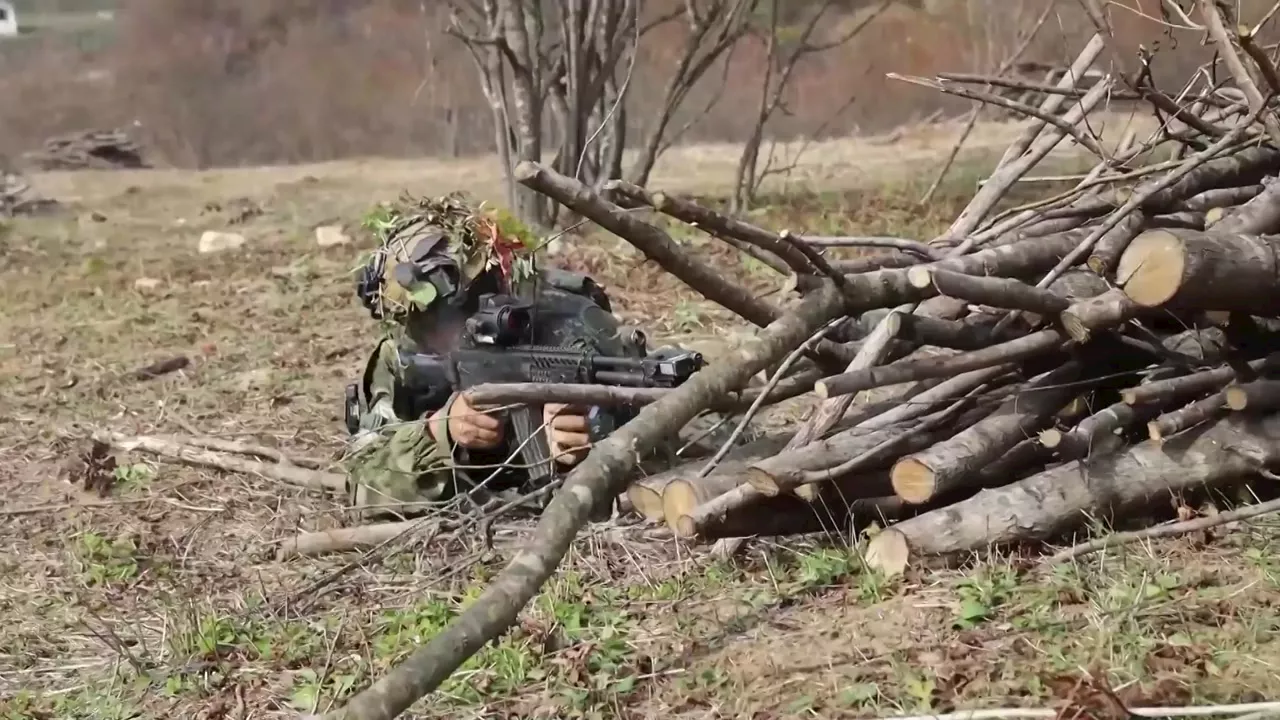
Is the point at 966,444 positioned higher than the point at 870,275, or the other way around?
the point at 870,275

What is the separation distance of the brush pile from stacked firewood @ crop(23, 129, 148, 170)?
1277 centimetres

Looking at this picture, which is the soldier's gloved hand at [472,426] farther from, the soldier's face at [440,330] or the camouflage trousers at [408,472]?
the soldier's face at [440,330]

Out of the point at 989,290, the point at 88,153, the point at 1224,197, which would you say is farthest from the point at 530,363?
the point at 88,153

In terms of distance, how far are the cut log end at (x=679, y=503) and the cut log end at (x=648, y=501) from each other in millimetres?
61

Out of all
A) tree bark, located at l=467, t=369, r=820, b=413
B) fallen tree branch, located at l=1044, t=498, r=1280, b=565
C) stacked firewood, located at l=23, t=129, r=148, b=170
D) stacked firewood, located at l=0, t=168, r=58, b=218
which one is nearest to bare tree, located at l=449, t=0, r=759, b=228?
tree bark, located at l=467, t=369, r=820, b=413

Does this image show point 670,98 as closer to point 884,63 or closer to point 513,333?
point 513,333

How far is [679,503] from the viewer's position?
115 inches

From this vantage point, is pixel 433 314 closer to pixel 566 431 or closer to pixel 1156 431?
pixel 566 431

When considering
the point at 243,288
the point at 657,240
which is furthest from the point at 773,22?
the point at 657,240

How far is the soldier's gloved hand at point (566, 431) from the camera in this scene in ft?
10.9

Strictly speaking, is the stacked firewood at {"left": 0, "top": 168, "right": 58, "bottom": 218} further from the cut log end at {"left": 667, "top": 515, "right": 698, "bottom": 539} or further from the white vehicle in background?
the cut log end at {"left": 667, "top": 515, "right": 698, "bottom": 539}

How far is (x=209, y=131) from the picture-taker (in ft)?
50.5

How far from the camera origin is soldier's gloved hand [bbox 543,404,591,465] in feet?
10.9

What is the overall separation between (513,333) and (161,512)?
161 cm
